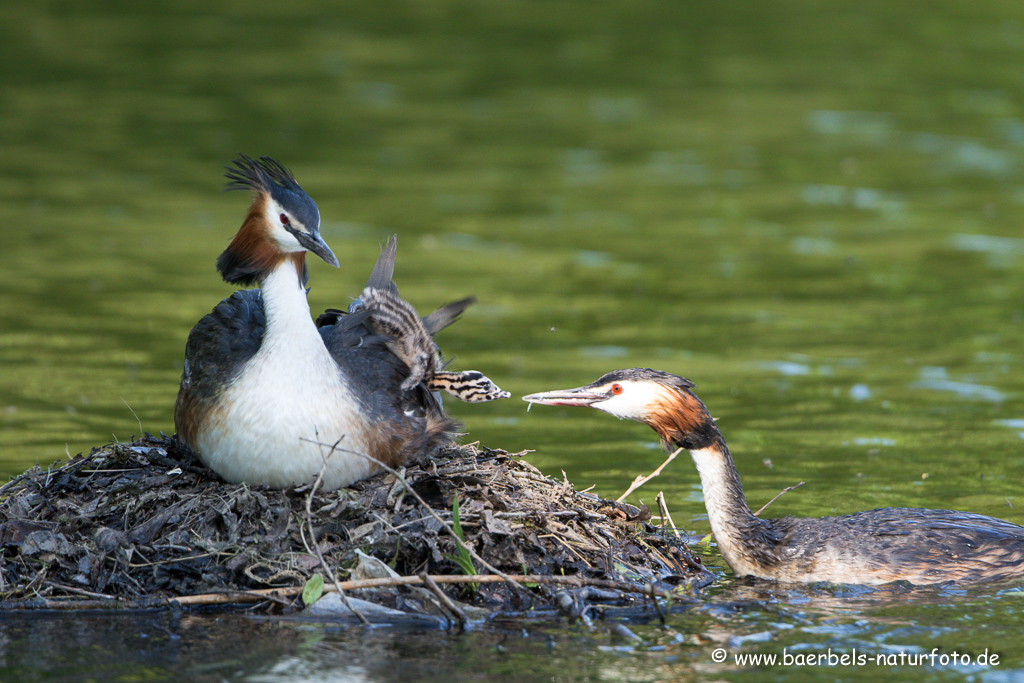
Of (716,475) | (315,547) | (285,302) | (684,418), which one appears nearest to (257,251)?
(285,302)

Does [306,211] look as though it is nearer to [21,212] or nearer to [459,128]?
[21,212]

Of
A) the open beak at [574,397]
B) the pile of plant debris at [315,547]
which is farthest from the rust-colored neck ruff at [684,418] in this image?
the pile of plant debris at [315,547]

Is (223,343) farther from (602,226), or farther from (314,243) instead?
(602,226)

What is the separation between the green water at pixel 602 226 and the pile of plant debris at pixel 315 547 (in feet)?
1.21

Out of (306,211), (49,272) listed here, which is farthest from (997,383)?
(49,272)

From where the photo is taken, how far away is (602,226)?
17.3m

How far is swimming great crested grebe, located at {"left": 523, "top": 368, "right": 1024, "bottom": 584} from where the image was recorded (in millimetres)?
7488

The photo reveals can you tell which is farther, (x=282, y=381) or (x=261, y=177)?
(x=261, y=177)

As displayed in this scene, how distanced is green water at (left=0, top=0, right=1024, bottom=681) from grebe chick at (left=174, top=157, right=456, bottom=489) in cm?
103

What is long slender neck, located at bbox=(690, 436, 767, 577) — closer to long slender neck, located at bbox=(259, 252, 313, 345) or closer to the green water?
the green water

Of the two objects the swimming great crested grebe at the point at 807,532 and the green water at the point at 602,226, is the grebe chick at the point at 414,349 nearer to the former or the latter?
the swimming great crested grebe at the point at 807,532

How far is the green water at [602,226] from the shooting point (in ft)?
31.2

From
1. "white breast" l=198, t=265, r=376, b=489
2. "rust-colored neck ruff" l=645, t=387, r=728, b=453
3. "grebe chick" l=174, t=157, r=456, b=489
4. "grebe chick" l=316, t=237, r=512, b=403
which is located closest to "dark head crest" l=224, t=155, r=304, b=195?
"grebe chick" l=174, t=157, r=456, b=489

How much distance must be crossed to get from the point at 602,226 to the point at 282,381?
34.2 ft
